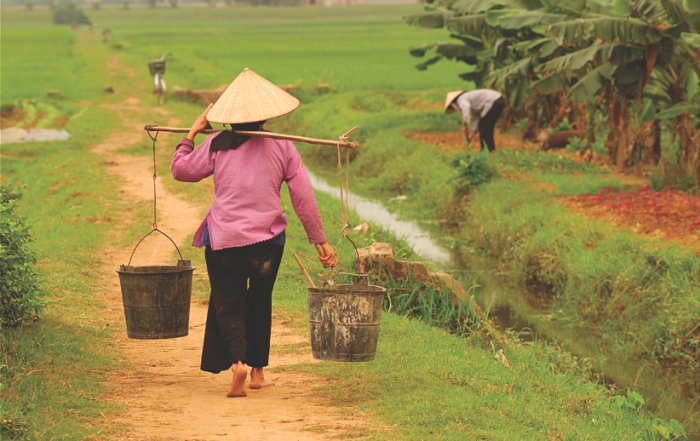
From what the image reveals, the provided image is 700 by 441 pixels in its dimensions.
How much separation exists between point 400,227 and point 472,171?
1.23 metres

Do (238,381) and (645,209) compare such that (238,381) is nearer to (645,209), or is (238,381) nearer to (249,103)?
(249,103)

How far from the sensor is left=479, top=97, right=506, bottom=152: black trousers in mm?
14867

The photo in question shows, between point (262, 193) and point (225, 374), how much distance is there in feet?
4.23

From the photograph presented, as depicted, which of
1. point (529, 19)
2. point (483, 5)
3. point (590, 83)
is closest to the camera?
point (590, 83)

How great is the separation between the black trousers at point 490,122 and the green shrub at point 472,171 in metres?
1.64

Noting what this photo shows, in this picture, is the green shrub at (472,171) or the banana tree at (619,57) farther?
the green shrub at (472,171)

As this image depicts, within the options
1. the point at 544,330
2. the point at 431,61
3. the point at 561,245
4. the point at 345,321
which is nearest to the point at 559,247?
the point at 561,245

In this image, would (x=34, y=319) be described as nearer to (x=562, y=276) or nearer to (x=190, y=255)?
(x=190, y=255)

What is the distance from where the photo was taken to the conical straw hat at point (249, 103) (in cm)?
512

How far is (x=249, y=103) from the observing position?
204 inches

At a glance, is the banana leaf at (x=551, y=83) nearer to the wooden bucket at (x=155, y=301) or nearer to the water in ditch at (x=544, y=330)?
the water in ditch at (x=544, y=330)

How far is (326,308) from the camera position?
5.14m

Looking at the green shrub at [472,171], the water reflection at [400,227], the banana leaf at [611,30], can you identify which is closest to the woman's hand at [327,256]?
the water reflection at [400,227]

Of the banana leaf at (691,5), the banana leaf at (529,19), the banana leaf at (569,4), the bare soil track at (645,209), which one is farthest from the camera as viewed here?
the banana leaf at (529,19)
